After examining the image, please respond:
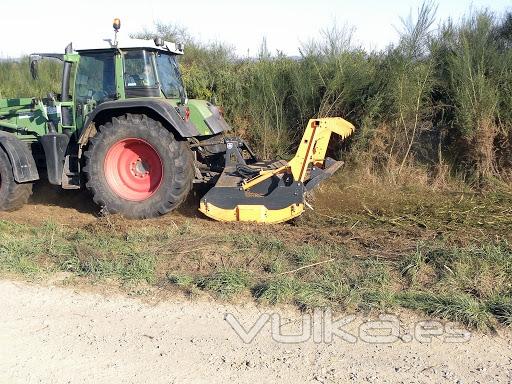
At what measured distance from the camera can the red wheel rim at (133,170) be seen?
693cm

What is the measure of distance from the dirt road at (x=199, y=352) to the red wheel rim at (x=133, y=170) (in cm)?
293

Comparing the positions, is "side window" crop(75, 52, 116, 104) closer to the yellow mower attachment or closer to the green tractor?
the green tractor

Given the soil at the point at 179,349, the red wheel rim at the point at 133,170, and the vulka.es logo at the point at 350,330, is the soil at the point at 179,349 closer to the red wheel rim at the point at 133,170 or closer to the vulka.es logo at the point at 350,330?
the vulka.es logo at the point at 350,330

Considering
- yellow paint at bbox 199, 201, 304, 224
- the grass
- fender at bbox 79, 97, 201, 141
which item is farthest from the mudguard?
the grass

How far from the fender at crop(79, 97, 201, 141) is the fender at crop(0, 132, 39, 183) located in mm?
1082

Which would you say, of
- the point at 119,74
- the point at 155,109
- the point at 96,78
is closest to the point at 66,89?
the point at 96,78

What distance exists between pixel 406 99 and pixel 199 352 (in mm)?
6137

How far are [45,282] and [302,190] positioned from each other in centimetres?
284

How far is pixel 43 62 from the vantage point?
38.5 ft

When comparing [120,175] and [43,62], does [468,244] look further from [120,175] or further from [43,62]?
[43,62]

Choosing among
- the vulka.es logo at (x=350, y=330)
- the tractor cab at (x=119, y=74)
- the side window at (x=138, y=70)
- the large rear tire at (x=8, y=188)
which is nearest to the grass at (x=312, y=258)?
the vulka.es logo at (x=350, y=330)

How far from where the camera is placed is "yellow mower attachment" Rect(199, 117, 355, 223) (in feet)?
20.7

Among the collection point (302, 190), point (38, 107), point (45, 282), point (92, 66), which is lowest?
point (45, 282)

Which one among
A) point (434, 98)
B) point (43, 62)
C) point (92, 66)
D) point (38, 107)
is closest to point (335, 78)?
point (434, 98)
